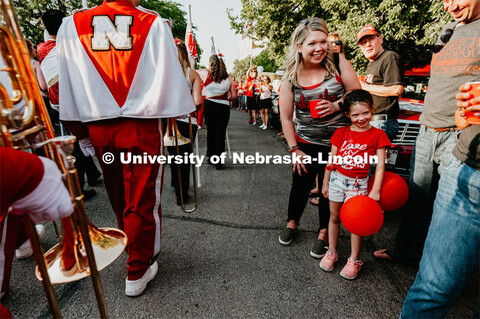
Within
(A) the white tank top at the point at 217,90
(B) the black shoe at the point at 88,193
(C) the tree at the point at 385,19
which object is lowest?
(B) the black shoe at the point at 88,193

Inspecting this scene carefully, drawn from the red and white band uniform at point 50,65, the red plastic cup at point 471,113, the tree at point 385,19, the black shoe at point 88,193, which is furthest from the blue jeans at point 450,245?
the tree at point 385,19

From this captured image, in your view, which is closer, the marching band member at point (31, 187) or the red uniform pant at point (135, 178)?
the marching band member at point (31, 187)

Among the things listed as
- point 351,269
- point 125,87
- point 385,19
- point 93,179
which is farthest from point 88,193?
point 385,19

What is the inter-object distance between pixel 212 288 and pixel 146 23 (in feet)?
6.70

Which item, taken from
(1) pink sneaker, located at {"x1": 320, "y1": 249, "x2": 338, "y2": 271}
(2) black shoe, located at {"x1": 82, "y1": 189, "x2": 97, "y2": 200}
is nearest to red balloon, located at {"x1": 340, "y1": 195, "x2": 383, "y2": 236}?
(1) pink sneaker, located at {"x1": 320, "y1": 249, "x2": 338, "y2": 271}

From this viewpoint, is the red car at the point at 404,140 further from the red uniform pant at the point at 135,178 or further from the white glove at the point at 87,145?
the white glove at the point at 87,145

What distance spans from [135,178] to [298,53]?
172 centimetres

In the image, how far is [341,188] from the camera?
222cm

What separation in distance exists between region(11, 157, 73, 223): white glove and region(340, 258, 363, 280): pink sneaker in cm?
216

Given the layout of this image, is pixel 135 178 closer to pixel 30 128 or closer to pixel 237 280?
pixel 30 128

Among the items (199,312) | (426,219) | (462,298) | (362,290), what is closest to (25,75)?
(199,312)

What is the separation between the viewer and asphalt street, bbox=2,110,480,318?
1938mm

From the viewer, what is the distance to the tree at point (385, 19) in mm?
7113

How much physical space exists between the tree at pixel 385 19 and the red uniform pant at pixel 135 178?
7.61m
